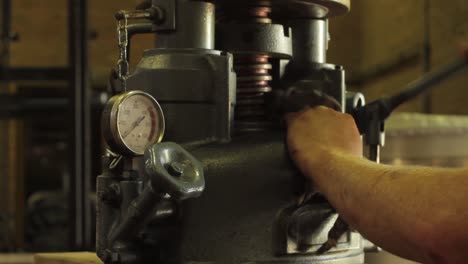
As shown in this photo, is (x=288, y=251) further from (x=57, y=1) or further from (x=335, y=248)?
(x=57, y=1)

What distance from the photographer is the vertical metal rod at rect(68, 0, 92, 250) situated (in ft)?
9.70

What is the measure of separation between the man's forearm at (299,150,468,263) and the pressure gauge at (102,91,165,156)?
0.27 meters

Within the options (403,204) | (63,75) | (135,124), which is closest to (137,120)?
(135,124)

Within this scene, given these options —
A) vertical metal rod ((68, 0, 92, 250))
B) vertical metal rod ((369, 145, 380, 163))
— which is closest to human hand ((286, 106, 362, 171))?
vertical metal rod ((369, 145, 380, 163))

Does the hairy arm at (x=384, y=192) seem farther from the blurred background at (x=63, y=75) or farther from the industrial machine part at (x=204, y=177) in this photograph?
the blurred background at (x=63, y=75)

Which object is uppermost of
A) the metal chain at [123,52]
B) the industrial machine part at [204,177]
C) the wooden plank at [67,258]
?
the metal chain at [123,52]

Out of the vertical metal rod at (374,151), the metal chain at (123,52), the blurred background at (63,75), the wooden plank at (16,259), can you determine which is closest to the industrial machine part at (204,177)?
the metal chain at (123,52)

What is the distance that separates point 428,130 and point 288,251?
1363 millimetres

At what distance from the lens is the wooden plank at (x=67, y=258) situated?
1.57 m

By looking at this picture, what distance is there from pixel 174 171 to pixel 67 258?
1.74 ft

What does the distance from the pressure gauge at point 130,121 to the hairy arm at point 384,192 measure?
0.24m

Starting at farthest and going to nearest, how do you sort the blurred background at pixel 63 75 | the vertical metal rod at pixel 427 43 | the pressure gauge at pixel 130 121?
the vertical metal rod at pixel 427 43 → the blurred background at pixel 63 75 → the pressure gauge at pixel 130 121

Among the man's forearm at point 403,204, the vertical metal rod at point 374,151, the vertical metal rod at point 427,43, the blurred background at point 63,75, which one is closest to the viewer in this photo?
the man's forearm at point 403,204

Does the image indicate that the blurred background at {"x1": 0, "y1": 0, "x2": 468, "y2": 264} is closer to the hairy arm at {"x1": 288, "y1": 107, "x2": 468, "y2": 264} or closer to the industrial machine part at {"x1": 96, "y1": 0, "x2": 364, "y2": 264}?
the industrial machine part at {"x1": 96, "y1": 0, "x2": 364, "y2": 264}
